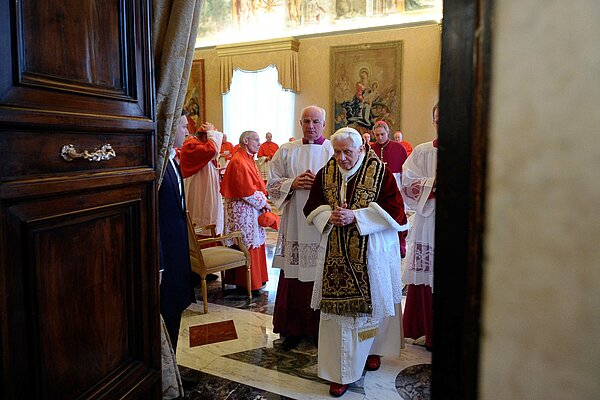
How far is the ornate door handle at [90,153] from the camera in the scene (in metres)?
1.27

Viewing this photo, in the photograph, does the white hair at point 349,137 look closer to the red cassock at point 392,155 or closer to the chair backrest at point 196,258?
the chair backrest at point 196,258

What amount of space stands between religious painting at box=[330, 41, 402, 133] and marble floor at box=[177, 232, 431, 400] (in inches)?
287

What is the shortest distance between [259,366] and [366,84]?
844 centimetres

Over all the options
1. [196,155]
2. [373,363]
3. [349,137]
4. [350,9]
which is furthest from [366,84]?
[373,363]

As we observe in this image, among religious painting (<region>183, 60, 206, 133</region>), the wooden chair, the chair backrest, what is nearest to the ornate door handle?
the wooden chair

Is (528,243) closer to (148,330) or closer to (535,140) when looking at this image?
(535,140)

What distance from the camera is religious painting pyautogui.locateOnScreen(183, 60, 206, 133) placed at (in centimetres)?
1249

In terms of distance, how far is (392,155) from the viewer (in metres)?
6.14

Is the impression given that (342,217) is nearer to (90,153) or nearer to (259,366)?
(259,366)

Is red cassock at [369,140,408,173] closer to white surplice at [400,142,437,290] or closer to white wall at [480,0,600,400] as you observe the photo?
white surplice at [400,142,437,290]

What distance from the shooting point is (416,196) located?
135 inches

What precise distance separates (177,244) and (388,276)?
123 centimetres

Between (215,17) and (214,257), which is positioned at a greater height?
(215,17)

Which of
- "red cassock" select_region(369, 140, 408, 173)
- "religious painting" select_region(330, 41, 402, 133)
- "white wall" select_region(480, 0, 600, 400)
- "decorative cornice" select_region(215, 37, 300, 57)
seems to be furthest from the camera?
"decorative cornice" select_region(215, 37, 300, 57)
